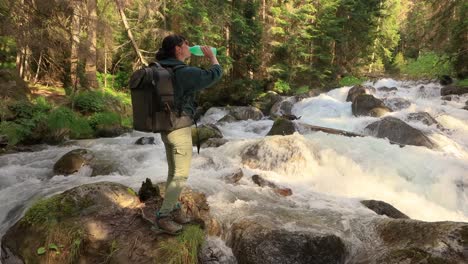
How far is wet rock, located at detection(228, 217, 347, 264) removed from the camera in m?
4.55

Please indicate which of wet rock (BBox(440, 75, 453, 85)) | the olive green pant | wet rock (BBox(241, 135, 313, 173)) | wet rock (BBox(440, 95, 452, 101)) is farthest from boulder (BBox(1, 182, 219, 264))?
wet rock (BBox(440, 75, 453, 85))

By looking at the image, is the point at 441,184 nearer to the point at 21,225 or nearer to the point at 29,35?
the point at 21,225

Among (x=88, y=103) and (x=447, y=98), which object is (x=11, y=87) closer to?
(x=88, y=103)

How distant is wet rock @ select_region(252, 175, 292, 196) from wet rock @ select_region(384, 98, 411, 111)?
11570 mm

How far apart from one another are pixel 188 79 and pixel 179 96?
21 centimetres

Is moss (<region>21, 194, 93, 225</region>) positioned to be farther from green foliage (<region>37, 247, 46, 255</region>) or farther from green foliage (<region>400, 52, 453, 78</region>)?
green foliage (<region>400, 52, 453, 78</region>)

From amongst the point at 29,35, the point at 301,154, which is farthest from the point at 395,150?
the point at 29,35

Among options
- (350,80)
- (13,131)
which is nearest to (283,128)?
(13,131)

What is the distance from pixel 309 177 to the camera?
29.3 feet

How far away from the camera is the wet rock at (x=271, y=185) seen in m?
7.27

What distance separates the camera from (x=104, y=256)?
412cm

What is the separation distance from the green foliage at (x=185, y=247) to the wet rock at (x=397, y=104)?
15122mm

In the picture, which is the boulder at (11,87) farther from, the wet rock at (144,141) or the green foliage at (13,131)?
the wet rock at (144,141)

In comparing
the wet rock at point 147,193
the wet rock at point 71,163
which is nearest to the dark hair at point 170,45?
the wet rock at point 147,193
